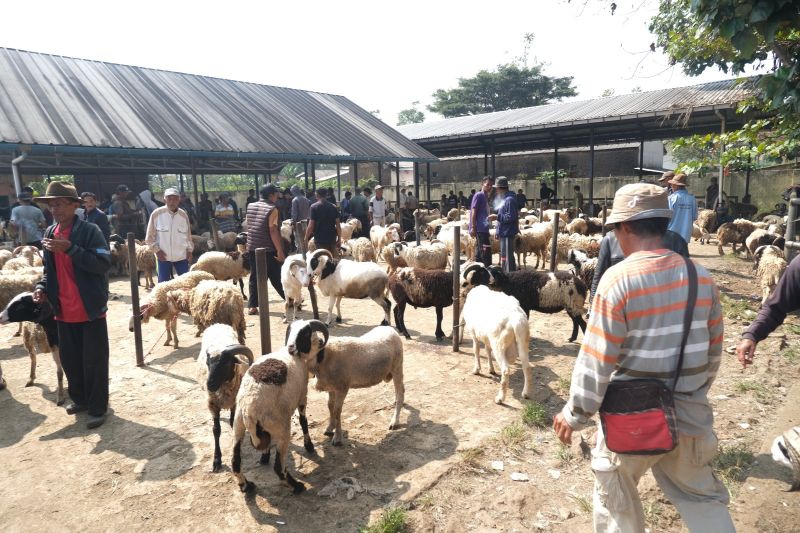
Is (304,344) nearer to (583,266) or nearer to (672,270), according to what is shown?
(672,270)

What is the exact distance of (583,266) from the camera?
7.77 m

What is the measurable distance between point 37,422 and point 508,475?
14.4ft

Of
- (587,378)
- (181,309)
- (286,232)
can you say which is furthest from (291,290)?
(587,378)

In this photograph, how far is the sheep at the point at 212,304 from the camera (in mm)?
5711

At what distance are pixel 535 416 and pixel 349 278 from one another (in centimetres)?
369

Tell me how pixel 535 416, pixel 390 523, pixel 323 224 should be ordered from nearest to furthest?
pixel 390 523, pixel 535 416, pixel 323 224

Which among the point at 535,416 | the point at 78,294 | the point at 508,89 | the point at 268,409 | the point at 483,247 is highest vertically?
the point at 508,89

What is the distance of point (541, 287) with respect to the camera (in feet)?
20.9

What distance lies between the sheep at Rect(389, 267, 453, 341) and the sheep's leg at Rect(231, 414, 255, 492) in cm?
364

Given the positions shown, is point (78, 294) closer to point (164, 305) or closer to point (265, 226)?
point (164, 305)

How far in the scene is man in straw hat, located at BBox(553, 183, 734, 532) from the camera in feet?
6.44

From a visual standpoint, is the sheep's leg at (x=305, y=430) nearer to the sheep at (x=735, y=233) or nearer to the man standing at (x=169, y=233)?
the man standing at (x=169, y=233)

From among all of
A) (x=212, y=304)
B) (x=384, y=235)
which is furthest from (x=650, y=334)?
(x=384, y=235)

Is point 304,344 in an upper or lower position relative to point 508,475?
upper
